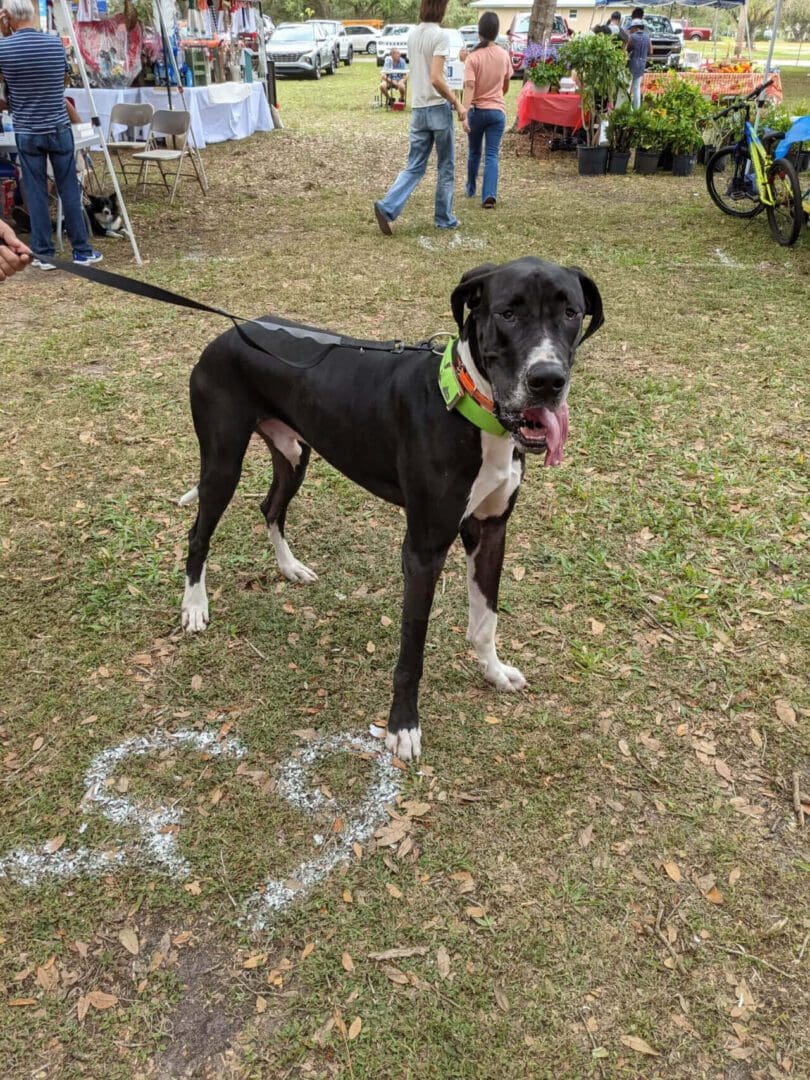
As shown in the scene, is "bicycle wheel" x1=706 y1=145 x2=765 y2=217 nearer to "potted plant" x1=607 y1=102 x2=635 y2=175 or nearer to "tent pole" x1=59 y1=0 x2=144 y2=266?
"potted plant" x1=607 y1=102 x2=635 y2=175

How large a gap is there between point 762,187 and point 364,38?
38375 millimetres

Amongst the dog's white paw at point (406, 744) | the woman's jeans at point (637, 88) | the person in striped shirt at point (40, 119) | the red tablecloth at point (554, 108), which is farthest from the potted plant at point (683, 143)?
the dog's white paw at point (406, 744)

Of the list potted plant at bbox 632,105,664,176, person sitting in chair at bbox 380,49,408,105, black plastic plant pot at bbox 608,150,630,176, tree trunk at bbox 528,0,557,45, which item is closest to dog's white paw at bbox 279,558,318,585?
black plastic plant pot at bbox 608,150,630,176

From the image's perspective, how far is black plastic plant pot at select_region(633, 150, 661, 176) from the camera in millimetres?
12969

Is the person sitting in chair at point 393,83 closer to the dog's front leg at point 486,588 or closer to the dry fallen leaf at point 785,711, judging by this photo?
the dog's front leg at point 486,588

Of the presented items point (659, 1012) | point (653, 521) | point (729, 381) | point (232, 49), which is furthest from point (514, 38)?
point (659, 1012)

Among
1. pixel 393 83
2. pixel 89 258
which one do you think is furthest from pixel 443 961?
pixel 393 83

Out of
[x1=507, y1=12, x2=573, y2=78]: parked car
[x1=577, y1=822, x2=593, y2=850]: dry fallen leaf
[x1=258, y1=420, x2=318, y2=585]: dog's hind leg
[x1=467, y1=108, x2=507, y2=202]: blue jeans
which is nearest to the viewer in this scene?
[x1=577, y1=822, x2=593, y2=850]: dry fallen leaf

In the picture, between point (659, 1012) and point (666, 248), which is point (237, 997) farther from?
point (666, 248)

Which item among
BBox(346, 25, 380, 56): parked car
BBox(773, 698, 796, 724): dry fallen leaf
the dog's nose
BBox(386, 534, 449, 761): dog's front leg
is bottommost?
BBox(773, 698, 796, 724): dry fallen leaf

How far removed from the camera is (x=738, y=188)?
9922mm

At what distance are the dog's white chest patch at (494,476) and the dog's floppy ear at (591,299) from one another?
1.35 feet

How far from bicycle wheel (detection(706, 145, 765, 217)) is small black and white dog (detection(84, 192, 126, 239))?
7591mm

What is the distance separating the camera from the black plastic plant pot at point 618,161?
1290 cm
